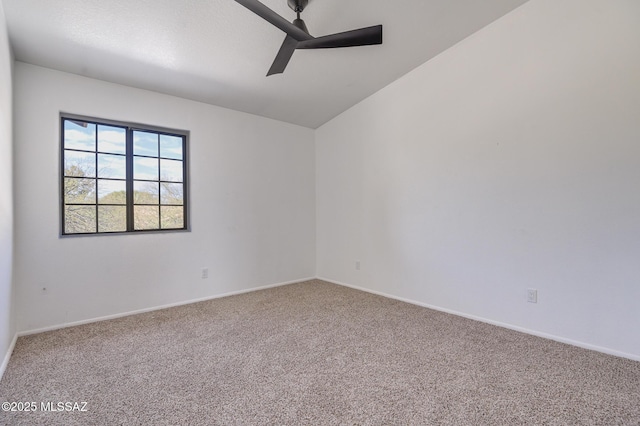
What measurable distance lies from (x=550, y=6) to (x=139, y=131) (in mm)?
3990

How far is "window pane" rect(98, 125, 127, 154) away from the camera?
2.91m

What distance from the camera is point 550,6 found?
231 centimetres

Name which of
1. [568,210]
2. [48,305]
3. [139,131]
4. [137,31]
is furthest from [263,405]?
[139,131]

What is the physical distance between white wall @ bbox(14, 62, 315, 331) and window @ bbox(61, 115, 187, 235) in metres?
0.13

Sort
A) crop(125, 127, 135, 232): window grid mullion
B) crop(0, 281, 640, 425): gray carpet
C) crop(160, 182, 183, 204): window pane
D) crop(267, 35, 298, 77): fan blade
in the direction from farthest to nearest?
crop(160, 182, 183, 204): window pane < crop(125, 127, 135, 232): window grid mullion < crop(267, 35, 298, 77): fan blade < crop(0, 281, 640, 425): gray carpet

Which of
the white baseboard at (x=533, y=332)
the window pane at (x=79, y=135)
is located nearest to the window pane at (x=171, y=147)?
the window pane at (x=79, y=135)

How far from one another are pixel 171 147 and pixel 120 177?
636 mm

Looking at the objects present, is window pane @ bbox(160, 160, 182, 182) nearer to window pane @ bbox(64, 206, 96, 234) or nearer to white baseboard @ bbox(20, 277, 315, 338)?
window pane @ bbox(64, 206, 96, 234)

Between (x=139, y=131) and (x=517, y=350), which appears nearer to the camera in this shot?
(x=517, y=350)

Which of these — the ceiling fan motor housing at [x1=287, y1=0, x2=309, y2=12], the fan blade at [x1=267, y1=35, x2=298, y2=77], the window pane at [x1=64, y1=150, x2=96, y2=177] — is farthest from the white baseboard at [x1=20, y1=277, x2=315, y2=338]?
the ceiling fan motor housing at [x1=287, y1=0, x2=309, y2=12]

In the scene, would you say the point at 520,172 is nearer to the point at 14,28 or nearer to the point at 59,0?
the point at 59,0

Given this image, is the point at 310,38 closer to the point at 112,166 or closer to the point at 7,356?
the point at 112,166

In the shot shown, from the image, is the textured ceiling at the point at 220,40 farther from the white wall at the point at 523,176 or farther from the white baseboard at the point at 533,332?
the white baseboard at the point at 533,332

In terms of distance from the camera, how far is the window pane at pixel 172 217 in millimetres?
3285
